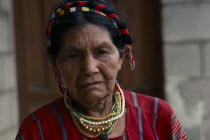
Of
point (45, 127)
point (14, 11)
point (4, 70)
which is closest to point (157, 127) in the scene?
point (45, 127)

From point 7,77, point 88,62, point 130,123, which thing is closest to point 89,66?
point 88,62

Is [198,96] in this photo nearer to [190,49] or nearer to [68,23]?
[190,49]

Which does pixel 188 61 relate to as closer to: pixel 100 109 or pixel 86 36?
pixel 100 109

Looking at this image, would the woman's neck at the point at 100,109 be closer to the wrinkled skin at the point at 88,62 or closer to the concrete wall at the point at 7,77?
the wrinkled skin at the point at 88,62

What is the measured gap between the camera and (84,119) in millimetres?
1661

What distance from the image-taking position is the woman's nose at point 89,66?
151 cm

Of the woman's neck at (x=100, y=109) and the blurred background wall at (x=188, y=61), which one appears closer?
the woman's neck at (x=100, y=109)

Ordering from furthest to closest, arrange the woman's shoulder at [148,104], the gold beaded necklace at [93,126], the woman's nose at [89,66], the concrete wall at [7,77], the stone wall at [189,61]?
the concrete wall at [7,77] → the stone wall at [189,61] → the woman's shoulder at [148,104] → the gold beaded necklace at [93,126] → the woman's nose at [89,66]

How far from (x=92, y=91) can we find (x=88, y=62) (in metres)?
0.13

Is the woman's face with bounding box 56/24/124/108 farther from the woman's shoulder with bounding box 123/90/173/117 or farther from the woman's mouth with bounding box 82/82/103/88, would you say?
the woman's shoulder with bounding box 123/90/173/117

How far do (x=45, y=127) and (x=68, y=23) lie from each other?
51cm

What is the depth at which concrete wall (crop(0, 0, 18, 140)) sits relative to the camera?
126 inches

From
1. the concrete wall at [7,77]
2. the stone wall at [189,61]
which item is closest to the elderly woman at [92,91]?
the stone wall at [189,61]

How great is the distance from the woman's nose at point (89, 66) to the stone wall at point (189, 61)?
1.65 m
